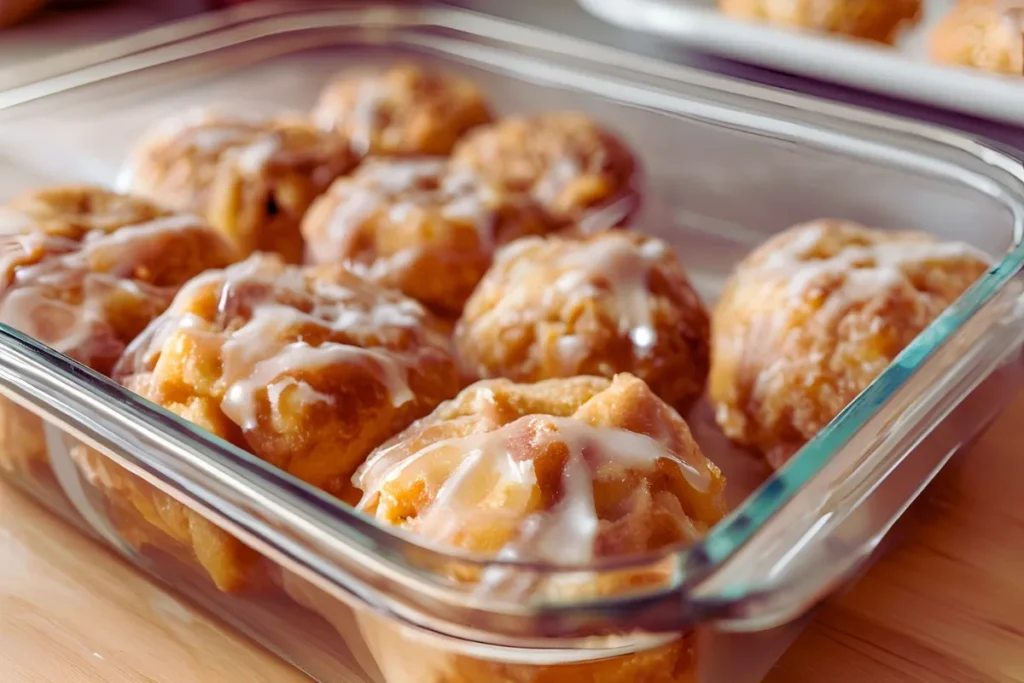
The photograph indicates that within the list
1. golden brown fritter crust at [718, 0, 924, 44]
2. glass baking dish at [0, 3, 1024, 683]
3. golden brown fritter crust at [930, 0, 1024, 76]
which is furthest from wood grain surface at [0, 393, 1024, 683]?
golden brown fritter crust at [718, 0, 924, 44]

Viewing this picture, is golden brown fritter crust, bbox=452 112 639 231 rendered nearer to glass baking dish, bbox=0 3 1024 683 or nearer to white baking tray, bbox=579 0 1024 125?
glass baking dish, bbox=0 3 1024 683

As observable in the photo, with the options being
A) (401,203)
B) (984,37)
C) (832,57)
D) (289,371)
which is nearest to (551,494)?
(289,371)

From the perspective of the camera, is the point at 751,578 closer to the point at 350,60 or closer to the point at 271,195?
the point at 271,195

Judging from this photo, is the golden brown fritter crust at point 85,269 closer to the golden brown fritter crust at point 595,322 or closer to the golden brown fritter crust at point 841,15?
the golden brown fritter crust at point 595,322

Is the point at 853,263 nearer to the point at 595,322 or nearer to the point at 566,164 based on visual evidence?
the point at 595,322

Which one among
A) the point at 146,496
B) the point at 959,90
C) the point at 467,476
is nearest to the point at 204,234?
the point at 146,496

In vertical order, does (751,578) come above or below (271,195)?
above
